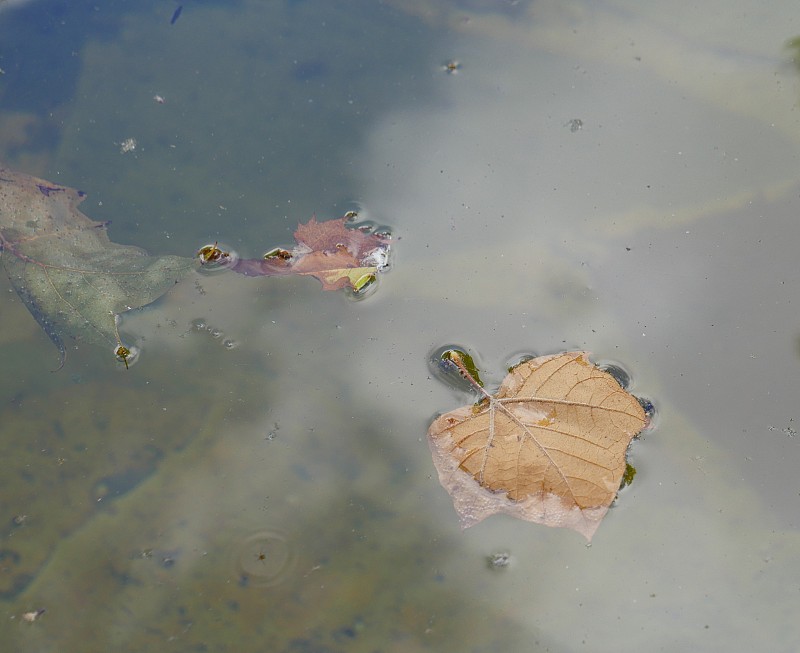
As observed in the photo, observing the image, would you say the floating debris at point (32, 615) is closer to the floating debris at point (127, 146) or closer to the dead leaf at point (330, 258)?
the dead leaf at point (330, 258)

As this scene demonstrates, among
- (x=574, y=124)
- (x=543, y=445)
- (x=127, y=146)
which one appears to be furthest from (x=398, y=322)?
(x=127, y=146)

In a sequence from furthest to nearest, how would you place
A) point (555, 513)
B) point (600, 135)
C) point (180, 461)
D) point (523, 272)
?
point (600, 135), point (523, 272), point (180, 461), point (555, 513)

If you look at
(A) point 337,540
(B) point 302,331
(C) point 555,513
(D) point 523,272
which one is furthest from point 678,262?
(A) point 337,540

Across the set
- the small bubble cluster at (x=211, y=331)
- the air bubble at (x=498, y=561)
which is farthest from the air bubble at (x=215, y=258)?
the air bubble at (x=498, y=561)

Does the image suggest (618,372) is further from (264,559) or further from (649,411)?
(264,559)

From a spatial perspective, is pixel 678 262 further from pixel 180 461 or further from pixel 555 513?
pixel 180 461

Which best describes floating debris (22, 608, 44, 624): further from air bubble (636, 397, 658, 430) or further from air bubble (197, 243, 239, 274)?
air bubble (636, 397, 658, 430)

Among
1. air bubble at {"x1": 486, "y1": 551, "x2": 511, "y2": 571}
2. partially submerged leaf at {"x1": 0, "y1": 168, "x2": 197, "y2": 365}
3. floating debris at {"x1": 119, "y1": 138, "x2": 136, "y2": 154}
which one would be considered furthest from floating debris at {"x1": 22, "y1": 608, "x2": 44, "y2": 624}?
floating debris at {"x1": 119, "y1": 138, "x2": 136, "y2": 154}

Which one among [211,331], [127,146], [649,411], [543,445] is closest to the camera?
[543,445]
